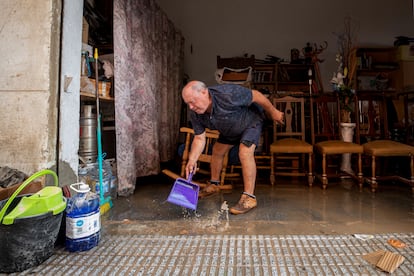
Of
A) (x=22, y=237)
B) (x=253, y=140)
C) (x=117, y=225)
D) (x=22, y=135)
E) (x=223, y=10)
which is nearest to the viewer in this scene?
(x=22, y=237)

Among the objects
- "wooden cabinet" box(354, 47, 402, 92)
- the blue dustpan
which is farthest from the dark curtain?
"wooden cabinet" box(354, 47, 402, 92)

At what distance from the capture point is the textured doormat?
107 centimetres

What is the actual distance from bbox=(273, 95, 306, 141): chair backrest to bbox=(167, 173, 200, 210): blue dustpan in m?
1.55

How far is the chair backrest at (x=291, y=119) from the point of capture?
3.00m

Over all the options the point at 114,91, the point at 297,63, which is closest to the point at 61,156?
the point at 114,91

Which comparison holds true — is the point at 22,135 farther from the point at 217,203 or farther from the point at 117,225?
the point at 217,203

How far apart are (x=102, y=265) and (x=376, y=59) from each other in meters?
5.35

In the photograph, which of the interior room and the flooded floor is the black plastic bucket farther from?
the flooded floor

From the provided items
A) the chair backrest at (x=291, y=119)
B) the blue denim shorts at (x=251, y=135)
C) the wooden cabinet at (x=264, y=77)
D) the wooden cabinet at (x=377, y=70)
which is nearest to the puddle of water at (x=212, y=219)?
the blue denim shorts at (x=251, y=135)

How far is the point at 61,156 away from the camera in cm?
150

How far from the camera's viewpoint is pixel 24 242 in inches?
42.1

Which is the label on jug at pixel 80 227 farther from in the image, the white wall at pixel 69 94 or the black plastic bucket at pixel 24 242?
the white wall at pixel 69 94

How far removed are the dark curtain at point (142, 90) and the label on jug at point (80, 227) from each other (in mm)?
959

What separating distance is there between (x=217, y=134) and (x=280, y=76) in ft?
7.24
